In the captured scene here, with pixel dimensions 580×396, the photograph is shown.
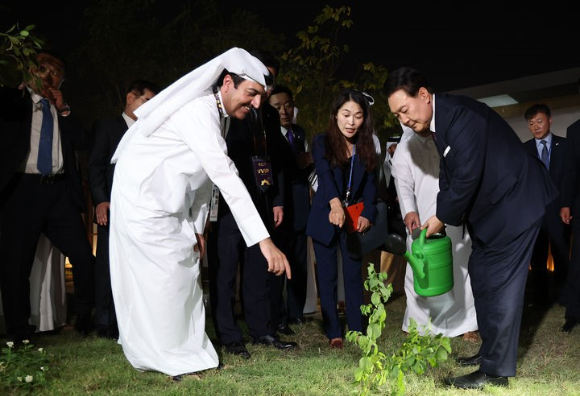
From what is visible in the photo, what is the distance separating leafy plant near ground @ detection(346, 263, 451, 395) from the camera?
3.40m

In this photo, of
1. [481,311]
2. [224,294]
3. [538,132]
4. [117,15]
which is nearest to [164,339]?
[224,294]

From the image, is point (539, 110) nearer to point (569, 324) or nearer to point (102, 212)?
point (569, 324)

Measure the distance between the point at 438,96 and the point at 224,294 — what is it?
81.8 inches

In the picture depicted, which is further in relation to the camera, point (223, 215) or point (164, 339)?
point (223, 215)

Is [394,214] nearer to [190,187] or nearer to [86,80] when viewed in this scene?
[190,187]

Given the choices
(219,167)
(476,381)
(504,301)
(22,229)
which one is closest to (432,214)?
(504,301)

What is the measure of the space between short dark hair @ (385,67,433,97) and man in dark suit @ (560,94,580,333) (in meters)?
2.74

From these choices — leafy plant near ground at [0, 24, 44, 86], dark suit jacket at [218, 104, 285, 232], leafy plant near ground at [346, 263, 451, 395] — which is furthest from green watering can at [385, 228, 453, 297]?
leafy plant near ground at [0, 24, 44, 86]

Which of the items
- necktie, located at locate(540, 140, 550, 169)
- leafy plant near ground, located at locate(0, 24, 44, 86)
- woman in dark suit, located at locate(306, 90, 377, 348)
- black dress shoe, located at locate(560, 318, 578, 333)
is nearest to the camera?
leafy plant near ground, located at locate(0, 24, 44, 86)

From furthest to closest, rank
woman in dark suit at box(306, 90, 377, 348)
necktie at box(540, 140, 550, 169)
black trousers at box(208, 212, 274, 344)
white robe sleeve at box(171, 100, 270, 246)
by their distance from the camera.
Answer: necktie at box(540, 140, 550, 169)
woman in dark suit at box(306, 90, 377, 348)
black trousers at box(208, 212, 274, 344)
white robe sleeve at box(171, 100, 270, 246)

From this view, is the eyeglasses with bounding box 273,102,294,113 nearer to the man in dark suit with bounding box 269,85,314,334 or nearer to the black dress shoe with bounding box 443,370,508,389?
the man in dark suit with bounding box 269,85,314,334

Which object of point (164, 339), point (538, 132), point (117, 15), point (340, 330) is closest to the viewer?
point (164, 339)

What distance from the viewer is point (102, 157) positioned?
5734 mm

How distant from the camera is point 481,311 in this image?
4328 mm
